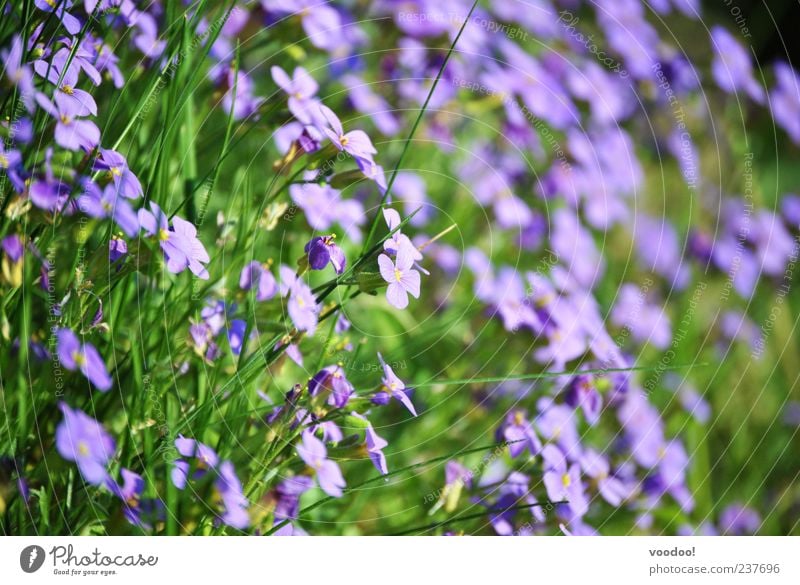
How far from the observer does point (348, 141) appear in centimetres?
55

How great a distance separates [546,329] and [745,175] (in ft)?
1.72

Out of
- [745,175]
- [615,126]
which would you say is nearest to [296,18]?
[615,126]

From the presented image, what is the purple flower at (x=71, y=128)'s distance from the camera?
1.85ft

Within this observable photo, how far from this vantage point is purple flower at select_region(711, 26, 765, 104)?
0.97 metres

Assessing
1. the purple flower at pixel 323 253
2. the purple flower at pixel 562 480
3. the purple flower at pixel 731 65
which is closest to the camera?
the purple flower at pixel 323 253

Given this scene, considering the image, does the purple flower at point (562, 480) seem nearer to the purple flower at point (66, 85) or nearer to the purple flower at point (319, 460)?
the purple flower at point (319, 460)

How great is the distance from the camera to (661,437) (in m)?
0.83

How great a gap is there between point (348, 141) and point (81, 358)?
0.23 metres

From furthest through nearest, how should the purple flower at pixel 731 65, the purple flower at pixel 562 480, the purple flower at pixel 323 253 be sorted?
the purple flower at pixel 731 65 → the purple flower at pixel 562 480 → the purple flower at pixel 323 253

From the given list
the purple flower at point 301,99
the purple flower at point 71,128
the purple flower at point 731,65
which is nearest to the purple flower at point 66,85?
the purple flower at point 71,128

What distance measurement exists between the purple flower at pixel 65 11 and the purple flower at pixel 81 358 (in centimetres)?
21

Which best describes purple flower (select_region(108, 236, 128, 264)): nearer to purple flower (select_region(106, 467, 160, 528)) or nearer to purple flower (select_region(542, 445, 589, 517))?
purple flower (select_region(106, 467, 160, 528))

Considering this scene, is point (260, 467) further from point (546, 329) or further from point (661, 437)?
point (661, 437)

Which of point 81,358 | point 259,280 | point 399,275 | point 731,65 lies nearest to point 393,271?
point 399,275
